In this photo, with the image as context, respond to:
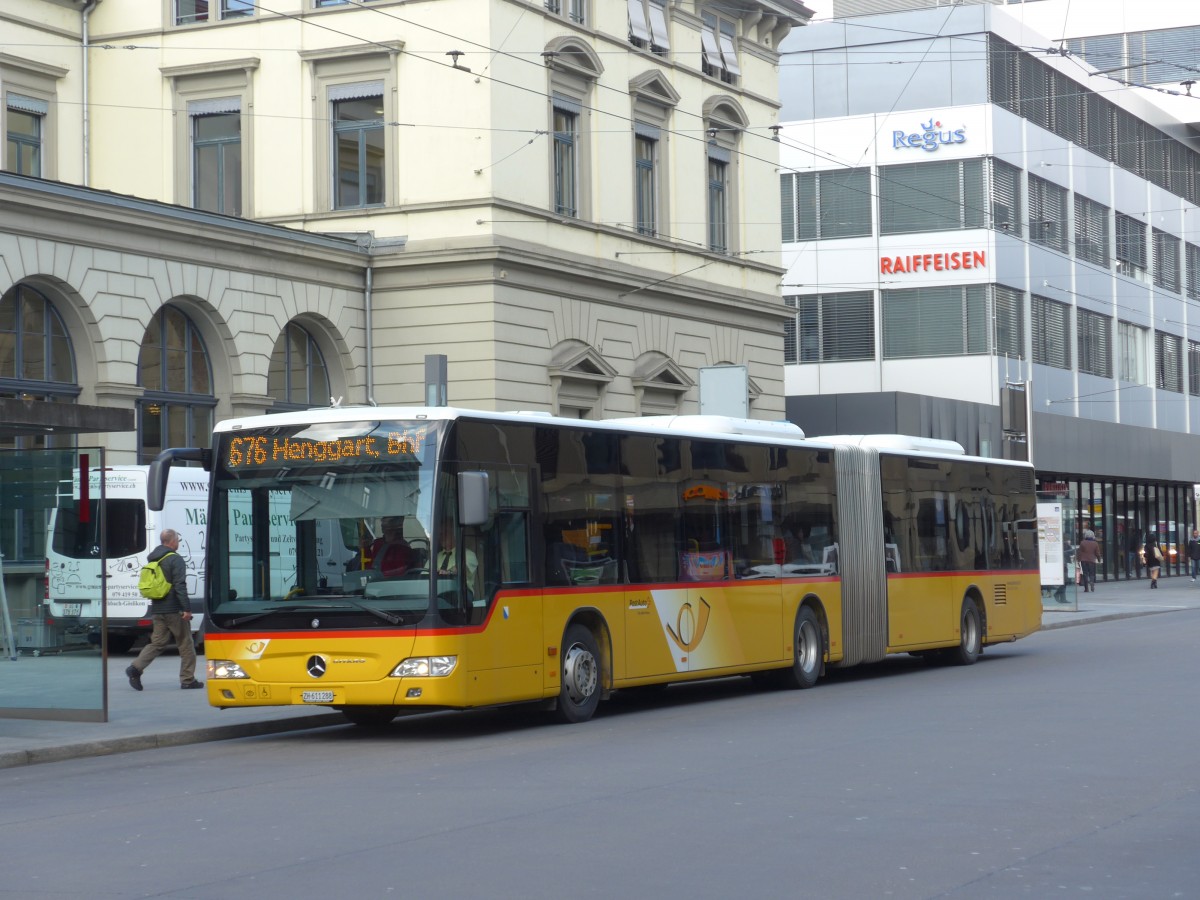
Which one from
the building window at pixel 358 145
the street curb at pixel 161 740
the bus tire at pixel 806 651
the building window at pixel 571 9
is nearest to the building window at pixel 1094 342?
the building window at pixel 571 9

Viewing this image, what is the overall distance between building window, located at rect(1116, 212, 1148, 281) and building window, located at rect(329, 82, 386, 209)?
3508 centimetres

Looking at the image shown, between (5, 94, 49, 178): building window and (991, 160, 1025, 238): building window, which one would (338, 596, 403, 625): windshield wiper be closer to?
(5, 94, 49, 178): building window

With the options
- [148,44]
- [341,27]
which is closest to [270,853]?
[341,27]

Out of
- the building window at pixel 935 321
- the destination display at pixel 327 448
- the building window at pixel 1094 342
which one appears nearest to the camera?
the destination display at pixel 327 448

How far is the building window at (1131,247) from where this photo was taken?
61250 mm

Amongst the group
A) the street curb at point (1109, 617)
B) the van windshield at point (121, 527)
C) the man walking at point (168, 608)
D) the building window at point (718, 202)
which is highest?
the building window at point (718, 202)

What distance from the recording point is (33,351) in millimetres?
27016

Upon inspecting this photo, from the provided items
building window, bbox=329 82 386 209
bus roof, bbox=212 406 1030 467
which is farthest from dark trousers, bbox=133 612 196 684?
building window, bbox=329 82 386 209

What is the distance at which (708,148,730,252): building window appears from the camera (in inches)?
1548

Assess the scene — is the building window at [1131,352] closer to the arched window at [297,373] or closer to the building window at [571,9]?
the building window at [571,9]

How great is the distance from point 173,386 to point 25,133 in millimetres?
7514

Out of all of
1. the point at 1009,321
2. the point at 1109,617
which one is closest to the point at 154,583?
the point at 1109,617

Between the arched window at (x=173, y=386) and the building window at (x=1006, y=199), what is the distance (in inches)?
1096

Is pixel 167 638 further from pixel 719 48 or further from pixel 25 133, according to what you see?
pixel 719 48
